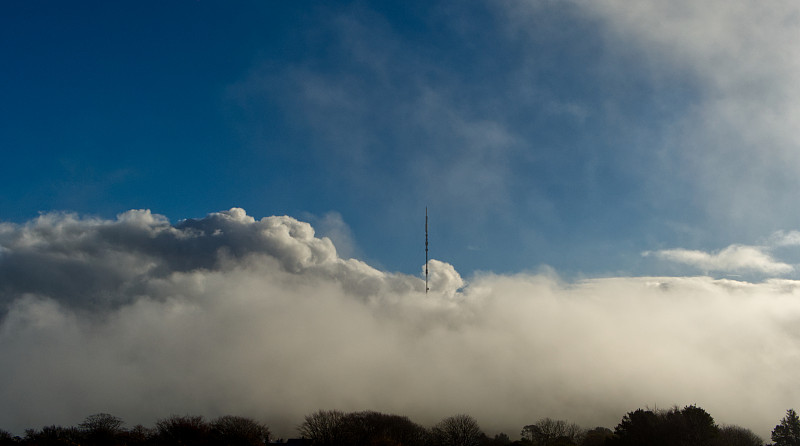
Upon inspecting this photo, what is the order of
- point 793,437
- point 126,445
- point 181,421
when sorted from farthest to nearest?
point 181,421 → point 126,445 → point 793,437

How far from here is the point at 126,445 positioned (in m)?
166

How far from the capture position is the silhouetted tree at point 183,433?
167375 millimetres

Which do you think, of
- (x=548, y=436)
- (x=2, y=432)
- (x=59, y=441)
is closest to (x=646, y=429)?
(x=548, y=436)

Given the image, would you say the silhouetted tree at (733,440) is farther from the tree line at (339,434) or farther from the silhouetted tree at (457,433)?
the silhouetted tree at (457,433)

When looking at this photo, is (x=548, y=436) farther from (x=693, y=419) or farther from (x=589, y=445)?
(x=693, y=419)

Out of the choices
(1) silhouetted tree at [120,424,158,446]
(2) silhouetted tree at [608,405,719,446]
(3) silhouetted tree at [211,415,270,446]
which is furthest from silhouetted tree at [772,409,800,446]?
(1) silhouetted tree at [120,424,158,446]

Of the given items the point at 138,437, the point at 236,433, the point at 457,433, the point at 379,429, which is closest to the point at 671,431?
the point at 457,433

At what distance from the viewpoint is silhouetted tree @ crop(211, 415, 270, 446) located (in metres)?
165

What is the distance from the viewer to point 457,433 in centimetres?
18062

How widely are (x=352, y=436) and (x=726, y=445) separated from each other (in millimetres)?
102701

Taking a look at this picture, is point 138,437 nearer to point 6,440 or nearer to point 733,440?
point 6,440

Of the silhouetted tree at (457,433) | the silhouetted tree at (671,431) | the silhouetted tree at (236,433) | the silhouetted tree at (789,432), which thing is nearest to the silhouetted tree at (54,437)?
the silhouetted tree at (236,433)

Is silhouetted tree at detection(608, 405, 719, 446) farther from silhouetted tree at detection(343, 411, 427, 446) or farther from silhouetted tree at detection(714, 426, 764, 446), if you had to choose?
silhouetted tree at detection(343, 411, 427, 446)

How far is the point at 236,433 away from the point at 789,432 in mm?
156017
